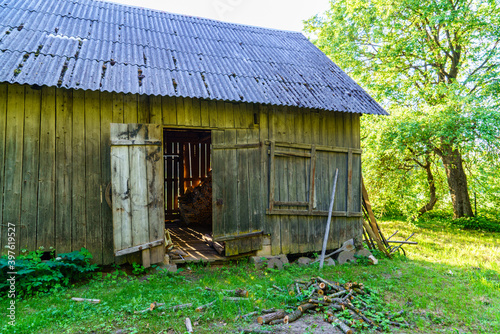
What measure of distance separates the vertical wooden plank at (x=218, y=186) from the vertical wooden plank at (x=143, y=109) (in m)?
1.21

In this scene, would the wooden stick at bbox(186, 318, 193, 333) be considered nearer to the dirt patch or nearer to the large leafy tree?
the dirt patch

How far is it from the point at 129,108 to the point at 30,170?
1.75 meters

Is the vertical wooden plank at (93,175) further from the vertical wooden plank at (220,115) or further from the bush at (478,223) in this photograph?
the bush at (478,223)

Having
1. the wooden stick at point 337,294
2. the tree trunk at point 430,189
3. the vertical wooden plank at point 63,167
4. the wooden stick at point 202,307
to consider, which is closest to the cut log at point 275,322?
the wooden stick at point 202,307

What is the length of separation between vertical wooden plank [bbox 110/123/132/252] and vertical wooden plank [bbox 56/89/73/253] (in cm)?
76

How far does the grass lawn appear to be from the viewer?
3713mm

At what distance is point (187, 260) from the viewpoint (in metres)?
5.81

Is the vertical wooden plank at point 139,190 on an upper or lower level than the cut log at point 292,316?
upper

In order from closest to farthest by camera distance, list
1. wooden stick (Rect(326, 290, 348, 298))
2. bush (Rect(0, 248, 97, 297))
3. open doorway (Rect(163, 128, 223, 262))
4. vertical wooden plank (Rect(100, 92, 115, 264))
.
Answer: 1. bush (Rect(0, 248, 97, 297))
2. wooden stick (Rect(326, 290, 348, 298))
3. vertical wooden plank (Rect(100, 92, 115, 264))
4. open doorway (Rect(163, 128, 223, 262))

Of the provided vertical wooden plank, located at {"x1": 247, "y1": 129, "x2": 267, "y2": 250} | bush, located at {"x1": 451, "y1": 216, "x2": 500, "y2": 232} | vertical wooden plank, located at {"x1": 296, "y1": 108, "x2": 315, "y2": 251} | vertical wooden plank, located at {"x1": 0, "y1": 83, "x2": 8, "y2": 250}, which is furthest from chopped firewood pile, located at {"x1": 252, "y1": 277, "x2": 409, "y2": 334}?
bush, located at {"x1": 451, "y1": 216, "x2": 500, "y2": 232}

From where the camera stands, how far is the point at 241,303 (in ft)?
14.1

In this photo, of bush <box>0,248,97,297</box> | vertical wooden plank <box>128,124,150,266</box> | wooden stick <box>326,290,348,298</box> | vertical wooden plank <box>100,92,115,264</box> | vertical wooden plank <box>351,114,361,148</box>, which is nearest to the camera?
bush <box>0,248,97,297</box>

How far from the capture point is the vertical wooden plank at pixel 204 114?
5871mm

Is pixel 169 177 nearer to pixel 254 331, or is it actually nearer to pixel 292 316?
pixel 292 316
